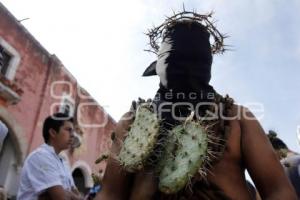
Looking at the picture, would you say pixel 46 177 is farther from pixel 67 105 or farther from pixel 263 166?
pixel 67 105

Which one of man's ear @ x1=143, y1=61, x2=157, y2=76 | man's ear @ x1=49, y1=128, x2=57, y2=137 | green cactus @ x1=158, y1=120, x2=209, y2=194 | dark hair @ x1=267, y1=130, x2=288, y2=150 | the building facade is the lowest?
green cactus @ x1=158, y1=120, x2=209, y2=194

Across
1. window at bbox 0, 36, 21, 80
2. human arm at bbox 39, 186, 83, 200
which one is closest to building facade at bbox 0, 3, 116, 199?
window at bbox 0, 36, 21, 80

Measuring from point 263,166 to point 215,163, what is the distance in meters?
0.21

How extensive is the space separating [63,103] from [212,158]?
13.3m

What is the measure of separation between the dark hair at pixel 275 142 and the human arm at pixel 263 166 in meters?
1.92

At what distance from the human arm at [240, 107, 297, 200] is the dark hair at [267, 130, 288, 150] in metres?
1.92

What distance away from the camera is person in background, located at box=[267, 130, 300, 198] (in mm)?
3354

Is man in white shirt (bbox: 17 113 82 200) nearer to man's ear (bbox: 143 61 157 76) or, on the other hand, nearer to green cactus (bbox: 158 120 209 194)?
man's ear (bbox: 143 61 157 76)

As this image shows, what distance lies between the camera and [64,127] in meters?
3.71

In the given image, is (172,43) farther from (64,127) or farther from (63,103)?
(63,103)

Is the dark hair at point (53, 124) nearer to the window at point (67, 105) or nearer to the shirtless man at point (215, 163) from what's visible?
the shirtless man at point (215, 163)

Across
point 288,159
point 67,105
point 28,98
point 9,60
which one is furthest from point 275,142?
point 67,105

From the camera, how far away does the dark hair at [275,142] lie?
3519mm

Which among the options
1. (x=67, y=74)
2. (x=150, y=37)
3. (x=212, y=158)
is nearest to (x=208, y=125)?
(x=212, y=158)
